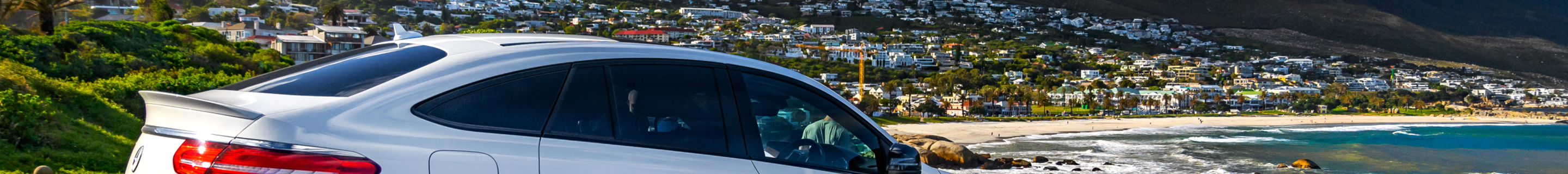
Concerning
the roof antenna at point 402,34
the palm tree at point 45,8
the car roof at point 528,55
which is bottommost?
the car roof at point 528,55

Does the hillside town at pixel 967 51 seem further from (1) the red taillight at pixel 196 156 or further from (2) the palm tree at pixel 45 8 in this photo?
(1) the red taillight at pixel 196 156

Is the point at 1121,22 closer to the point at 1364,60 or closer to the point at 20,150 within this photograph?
the point at 1364,60

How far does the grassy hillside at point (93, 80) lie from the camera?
9133 mm

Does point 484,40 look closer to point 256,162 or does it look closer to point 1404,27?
point 256,162

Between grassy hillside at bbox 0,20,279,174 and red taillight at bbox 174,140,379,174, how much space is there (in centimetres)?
809

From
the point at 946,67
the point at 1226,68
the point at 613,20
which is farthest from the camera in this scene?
the point at 613,20

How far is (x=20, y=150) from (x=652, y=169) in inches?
369

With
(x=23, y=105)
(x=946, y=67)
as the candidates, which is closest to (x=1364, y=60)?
(x=946, y=67)

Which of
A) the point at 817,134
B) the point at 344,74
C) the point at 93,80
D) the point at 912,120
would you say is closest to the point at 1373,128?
the point at 912,120

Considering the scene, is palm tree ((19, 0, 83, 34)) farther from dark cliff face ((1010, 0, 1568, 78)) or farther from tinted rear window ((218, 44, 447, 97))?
dark cliff face ((1010, 0, 1568, 78))

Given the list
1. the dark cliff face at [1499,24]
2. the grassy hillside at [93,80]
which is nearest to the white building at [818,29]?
the grassy hillside at [93,80]

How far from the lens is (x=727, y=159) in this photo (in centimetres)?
262

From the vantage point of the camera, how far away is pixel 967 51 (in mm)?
129625

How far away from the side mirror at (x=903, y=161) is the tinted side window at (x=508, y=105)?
102cm
